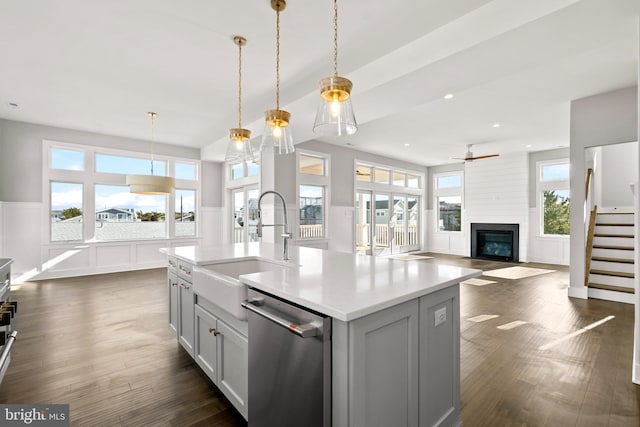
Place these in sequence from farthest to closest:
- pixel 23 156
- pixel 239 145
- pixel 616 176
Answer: pixel 23 156 < pixel 616 176 < pixel 239 145

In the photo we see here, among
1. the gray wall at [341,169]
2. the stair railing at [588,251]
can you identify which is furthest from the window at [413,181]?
the stair railing at [588,251]

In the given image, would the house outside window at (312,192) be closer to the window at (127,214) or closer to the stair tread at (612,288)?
the window at (127,214)

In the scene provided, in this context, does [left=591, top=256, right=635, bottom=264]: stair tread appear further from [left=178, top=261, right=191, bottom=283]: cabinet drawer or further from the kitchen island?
[left=178, top=261, right=191, bottom=283]: cabinet drawer

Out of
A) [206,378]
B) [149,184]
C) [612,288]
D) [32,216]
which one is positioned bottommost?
[206,378]

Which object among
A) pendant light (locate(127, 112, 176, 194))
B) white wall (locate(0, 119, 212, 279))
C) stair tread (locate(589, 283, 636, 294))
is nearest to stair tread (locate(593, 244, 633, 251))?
stair tread (locate(589, 283, 636, 294))

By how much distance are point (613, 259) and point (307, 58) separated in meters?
5.51

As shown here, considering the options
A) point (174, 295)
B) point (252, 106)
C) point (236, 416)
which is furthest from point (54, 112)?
point (236, 416)

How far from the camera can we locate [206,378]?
2.33m

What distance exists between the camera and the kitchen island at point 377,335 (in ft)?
3.77

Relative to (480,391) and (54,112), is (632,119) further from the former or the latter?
(54,112)

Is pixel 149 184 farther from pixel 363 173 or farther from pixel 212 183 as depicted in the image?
pixel 363 173

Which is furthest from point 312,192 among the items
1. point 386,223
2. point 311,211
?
point 386,223

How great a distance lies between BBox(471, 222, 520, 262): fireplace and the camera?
823 centimetres

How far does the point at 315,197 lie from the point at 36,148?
18.0ft
